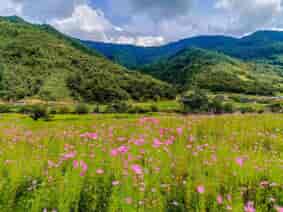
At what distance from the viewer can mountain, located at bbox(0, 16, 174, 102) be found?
103938 millimetres

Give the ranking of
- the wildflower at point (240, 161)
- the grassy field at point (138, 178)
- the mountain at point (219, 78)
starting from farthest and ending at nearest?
the mountain at point (219, 78), the wildflower at point (240, 161), the grassy field at point (138, 178)

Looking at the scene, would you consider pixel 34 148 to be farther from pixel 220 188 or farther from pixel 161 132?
pixel 220 188

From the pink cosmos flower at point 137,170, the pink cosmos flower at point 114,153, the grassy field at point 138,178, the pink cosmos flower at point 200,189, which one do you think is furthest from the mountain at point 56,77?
the pink cosmos flower at point 200,189

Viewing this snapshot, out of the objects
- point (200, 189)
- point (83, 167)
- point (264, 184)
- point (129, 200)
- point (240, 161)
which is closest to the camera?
point (129, 200)

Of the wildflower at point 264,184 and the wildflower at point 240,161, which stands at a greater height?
the wildflower at point 240,161

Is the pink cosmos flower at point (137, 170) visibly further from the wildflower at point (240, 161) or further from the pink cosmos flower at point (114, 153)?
the wildflower at point (240, 161)

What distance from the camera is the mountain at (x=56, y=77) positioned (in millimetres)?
103938

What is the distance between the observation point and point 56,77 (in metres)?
116

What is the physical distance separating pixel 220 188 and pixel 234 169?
428mm

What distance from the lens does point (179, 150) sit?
152 inches

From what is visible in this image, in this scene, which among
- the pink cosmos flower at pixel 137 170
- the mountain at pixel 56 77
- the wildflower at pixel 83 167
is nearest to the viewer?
the pink cosmos flower at pixel 137 170

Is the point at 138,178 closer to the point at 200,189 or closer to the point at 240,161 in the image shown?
the point at 200,189

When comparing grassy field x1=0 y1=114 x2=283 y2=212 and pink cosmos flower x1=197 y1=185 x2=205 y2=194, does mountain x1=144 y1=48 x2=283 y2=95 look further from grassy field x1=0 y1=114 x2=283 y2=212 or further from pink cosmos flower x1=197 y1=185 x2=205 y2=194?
pink cosmos flower x1=197 y1=185 x2=205 y2=194

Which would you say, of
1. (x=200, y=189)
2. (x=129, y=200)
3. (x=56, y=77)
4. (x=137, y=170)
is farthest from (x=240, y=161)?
(x=56, y=77)
